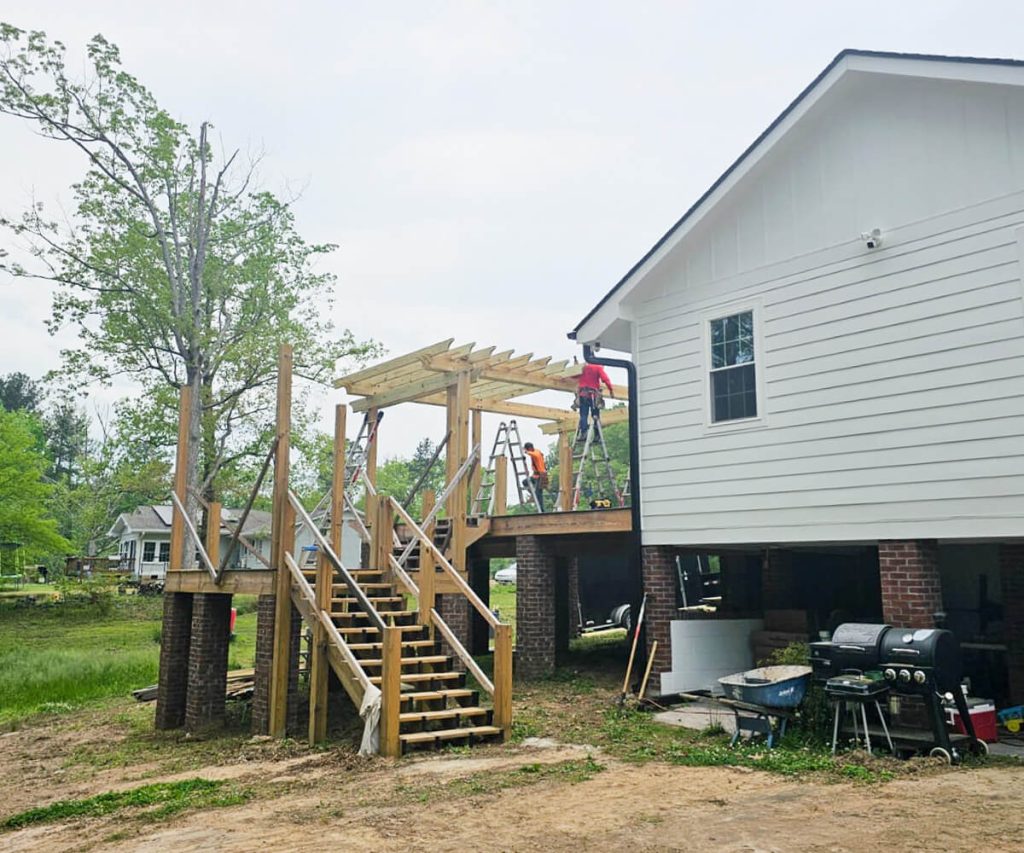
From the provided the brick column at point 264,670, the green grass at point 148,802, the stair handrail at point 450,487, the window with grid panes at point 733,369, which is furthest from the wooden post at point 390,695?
the window with grid panes at point 733,369

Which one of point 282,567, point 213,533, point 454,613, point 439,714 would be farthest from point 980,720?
point 213,533

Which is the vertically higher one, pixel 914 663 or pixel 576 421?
pixel 576 421

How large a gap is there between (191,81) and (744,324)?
16.3 metres

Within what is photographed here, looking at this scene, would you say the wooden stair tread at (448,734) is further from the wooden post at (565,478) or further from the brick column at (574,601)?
the brick column at (574,601)

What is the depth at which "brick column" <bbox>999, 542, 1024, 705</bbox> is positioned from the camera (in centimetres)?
1030

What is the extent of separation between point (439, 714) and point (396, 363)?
Answer: 7317 millimetres

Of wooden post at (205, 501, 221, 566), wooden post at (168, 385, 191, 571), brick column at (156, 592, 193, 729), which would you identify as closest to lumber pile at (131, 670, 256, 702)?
brick column at (156, 592, 193, 729)

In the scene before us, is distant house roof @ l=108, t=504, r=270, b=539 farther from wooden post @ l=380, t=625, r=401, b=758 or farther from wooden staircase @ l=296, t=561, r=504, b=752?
wooden post @ l=380, t=625, r=401, b=758

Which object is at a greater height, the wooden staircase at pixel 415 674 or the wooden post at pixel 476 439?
the wooden post at pixel 476 439

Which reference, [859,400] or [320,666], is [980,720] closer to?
[859,400]

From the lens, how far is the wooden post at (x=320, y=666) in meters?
9.87

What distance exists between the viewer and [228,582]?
11805 mm

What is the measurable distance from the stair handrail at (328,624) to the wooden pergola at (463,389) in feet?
11.6

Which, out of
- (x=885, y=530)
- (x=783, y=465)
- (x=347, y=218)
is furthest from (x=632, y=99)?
(x=347, y=218)
